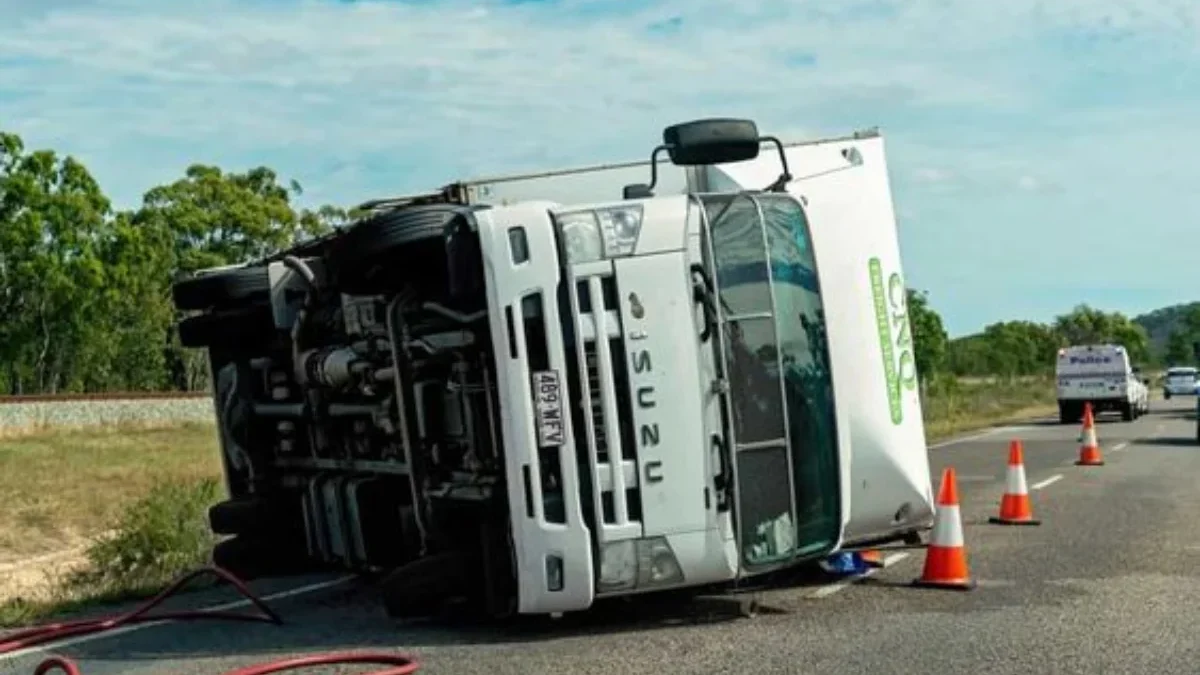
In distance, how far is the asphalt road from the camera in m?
7.02

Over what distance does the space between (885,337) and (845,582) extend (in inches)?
68.8

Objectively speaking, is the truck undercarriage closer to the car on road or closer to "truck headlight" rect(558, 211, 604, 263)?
"truck headlight" rect(558, 211, 604, 263)

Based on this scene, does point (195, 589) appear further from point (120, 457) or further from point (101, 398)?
point (101, 398)

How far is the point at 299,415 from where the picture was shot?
984 centimetres

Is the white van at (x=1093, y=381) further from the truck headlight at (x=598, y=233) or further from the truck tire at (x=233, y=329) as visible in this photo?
the truck headlight at (x=598, y=233)

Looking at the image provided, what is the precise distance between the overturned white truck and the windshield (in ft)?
0.04

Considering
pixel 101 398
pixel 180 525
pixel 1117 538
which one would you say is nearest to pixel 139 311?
pixel 101 398

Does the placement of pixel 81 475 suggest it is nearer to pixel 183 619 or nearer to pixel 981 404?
pixel 183 619

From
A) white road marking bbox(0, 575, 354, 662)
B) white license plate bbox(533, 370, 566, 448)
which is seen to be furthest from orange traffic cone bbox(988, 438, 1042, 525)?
white license plate bbox(533, 370, 566, 448)

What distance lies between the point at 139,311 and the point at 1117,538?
2329 inches

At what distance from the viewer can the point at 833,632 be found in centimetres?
774

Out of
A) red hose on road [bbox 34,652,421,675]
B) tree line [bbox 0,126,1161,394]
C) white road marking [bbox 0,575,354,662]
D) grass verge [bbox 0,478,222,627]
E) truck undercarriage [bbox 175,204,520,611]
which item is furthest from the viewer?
tree line [bbox 0,126,1161,394]

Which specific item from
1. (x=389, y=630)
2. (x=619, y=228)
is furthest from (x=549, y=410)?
(x=389, y=630)

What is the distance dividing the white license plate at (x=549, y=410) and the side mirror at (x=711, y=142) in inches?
60.2
